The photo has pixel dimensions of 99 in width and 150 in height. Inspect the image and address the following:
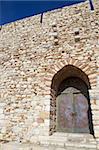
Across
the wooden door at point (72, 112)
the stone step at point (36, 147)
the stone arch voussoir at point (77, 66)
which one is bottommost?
the stone step at point (36, 147)

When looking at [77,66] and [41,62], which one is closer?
[77,66]

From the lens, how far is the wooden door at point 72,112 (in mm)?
4344

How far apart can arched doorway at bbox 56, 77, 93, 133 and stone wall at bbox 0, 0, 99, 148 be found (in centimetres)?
52

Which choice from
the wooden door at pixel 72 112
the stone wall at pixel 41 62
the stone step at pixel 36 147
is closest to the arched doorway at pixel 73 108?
the wooden door at pixel 72 112

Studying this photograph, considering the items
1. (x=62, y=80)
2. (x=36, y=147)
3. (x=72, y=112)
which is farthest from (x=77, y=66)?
(x=36, y=147)

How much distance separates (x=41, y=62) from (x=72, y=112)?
1.60 meters

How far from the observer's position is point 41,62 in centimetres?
471

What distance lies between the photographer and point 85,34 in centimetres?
459

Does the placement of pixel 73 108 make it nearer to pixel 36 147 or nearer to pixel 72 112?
pixel 72 112

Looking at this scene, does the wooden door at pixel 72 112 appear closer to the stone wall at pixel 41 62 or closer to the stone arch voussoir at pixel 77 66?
the stone wall at pixel 41 62

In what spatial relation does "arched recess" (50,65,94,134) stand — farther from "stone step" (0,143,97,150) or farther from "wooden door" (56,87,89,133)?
"stone step" (0,143,97,150)

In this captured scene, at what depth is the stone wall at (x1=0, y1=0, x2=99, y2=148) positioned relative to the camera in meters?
4.17

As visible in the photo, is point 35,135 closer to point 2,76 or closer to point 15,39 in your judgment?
point 2,76

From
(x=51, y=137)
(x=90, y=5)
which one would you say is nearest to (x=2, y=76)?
(x=51, y=137)
